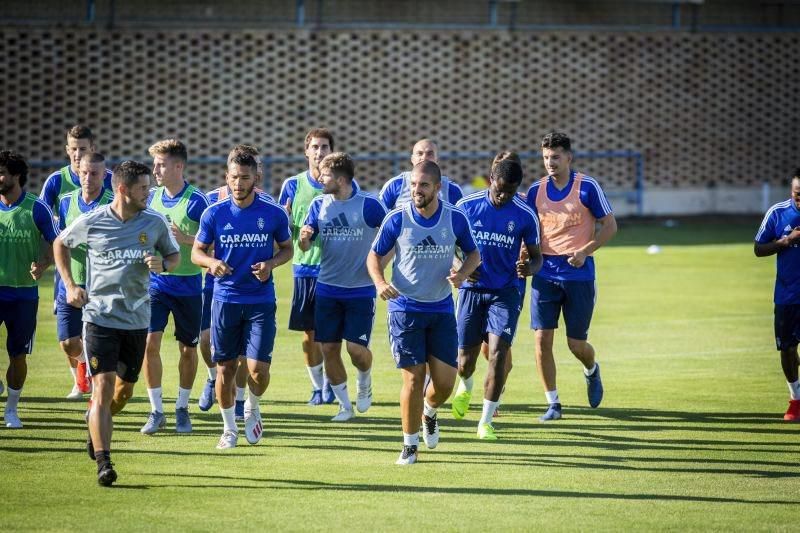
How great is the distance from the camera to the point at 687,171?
38.1 meters

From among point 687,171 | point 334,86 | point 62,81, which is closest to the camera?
point 62,81

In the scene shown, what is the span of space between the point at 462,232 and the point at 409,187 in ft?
8.54

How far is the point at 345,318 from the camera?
38.1 ft

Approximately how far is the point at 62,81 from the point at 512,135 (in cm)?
1232

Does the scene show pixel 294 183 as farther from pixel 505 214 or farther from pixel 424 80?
pixel 424 80

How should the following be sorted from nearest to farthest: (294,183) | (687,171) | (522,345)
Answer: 1. (294,183)
2. (522,345)
3. (687,171)

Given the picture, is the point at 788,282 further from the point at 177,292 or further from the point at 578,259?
the point at 177,292

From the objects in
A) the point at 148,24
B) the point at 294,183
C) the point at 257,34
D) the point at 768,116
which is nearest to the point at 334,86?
the point at 257,34

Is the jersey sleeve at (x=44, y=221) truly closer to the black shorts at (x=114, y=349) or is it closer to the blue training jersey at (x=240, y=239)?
the blue training jersey at (x=240, y=239)

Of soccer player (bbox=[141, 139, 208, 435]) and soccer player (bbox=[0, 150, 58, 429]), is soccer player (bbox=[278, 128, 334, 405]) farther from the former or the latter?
soccer player (bbox=[0, 150, 58, 429])

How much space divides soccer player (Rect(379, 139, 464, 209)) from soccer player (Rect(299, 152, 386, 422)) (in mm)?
934

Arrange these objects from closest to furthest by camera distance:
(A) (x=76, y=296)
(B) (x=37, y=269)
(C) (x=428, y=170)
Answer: (A) (x=76, y=296) → (C) (x=428, y=170) → (B) (x=37, y=269)

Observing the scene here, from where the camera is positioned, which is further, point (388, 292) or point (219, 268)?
point (219, 268)

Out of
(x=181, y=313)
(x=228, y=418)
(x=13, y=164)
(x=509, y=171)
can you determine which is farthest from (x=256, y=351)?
(x=13, y=164)
